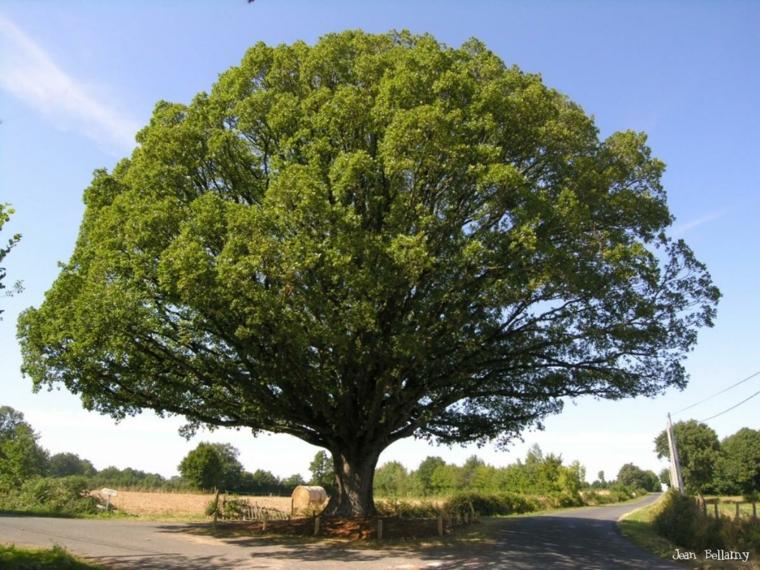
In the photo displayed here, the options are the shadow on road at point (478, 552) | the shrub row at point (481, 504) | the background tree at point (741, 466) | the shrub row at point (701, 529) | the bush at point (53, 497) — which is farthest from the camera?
the background tree at point (741, 466)

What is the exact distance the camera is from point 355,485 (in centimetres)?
2117

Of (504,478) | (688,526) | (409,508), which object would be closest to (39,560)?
(688,526)

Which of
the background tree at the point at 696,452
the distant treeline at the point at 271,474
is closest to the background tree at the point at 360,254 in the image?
the distant treeline at the point at 271,474

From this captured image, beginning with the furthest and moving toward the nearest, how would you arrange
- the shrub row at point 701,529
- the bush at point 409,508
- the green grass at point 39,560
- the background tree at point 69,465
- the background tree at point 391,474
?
the background tree at point 69,465 → the background tree at point 391,474 → the bush at point 409,508 → the shrub row at point 701,529 → the green grass at point 39,560

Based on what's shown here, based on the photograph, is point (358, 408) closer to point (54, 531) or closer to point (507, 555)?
point (507, 555)

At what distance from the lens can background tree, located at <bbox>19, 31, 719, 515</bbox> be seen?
49.7 feet

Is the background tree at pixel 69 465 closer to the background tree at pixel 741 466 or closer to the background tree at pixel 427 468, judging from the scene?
the background tree at pixel 427 468

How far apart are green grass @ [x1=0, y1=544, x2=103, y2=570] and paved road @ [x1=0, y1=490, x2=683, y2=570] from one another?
3.44ft

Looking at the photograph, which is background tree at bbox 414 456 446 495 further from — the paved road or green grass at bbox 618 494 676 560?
the paved road

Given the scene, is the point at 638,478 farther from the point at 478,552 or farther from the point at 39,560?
the point at 39,560

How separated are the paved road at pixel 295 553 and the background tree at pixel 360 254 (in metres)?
4.29

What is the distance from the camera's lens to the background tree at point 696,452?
279 feet

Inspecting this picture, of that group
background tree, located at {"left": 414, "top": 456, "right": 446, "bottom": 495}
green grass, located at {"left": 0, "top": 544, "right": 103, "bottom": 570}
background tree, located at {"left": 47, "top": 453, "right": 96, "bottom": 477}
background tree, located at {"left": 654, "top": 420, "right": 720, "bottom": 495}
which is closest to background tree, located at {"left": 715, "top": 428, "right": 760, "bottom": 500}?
background tree, located at {"left": 654, "top": 420, "right": 720, "bottom": 495}

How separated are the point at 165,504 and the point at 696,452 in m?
82.9
